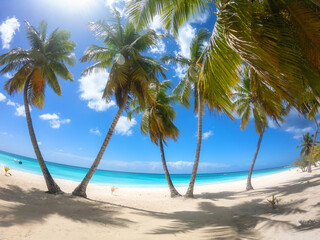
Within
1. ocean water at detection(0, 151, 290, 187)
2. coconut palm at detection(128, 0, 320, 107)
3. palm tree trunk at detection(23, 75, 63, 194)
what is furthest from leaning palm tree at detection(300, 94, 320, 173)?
ocean water at detection(0, 151, 290, 187)

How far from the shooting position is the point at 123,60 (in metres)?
9.76

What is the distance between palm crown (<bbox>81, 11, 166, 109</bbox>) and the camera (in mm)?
9570

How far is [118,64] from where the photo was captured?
9.49m

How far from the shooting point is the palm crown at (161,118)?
42.6 feet

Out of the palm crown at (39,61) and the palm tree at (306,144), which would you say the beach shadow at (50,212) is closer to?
the palm crown at (39,61)

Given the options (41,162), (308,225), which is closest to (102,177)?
(41,162)

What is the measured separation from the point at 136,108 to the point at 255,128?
10614 mm

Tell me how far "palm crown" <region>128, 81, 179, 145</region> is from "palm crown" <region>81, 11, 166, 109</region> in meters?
2.47

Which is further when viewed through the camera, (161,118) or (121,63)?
(161,118)

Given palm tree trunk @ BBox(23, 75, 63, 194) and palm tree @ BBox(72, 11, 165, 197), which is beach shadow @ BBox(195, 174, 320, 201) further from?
palm tree trunk @ BBox(23, 75, 63, 194)

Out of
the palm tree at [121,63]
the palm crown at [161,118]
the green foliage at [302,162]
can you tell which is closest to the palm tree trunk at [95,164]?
the palm tree at [121,63]

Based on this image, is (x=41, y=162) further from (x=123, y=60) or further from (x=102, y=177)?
(x=102, y=177)

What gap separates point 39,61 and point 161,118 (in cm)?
824

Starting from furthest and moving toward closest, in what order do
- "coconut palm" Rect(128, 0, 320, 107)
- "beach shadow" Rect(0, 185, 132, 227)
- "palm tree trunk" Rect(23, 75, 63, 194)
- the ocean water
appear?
1. the ocean water
2. "palm tree trunk" Rect(23, 75, 63, 194)
3. "beach shadow" Rect(0, 185, 132, 227)
4. "coconut palm" Rect(128, 0, 320, 107)
